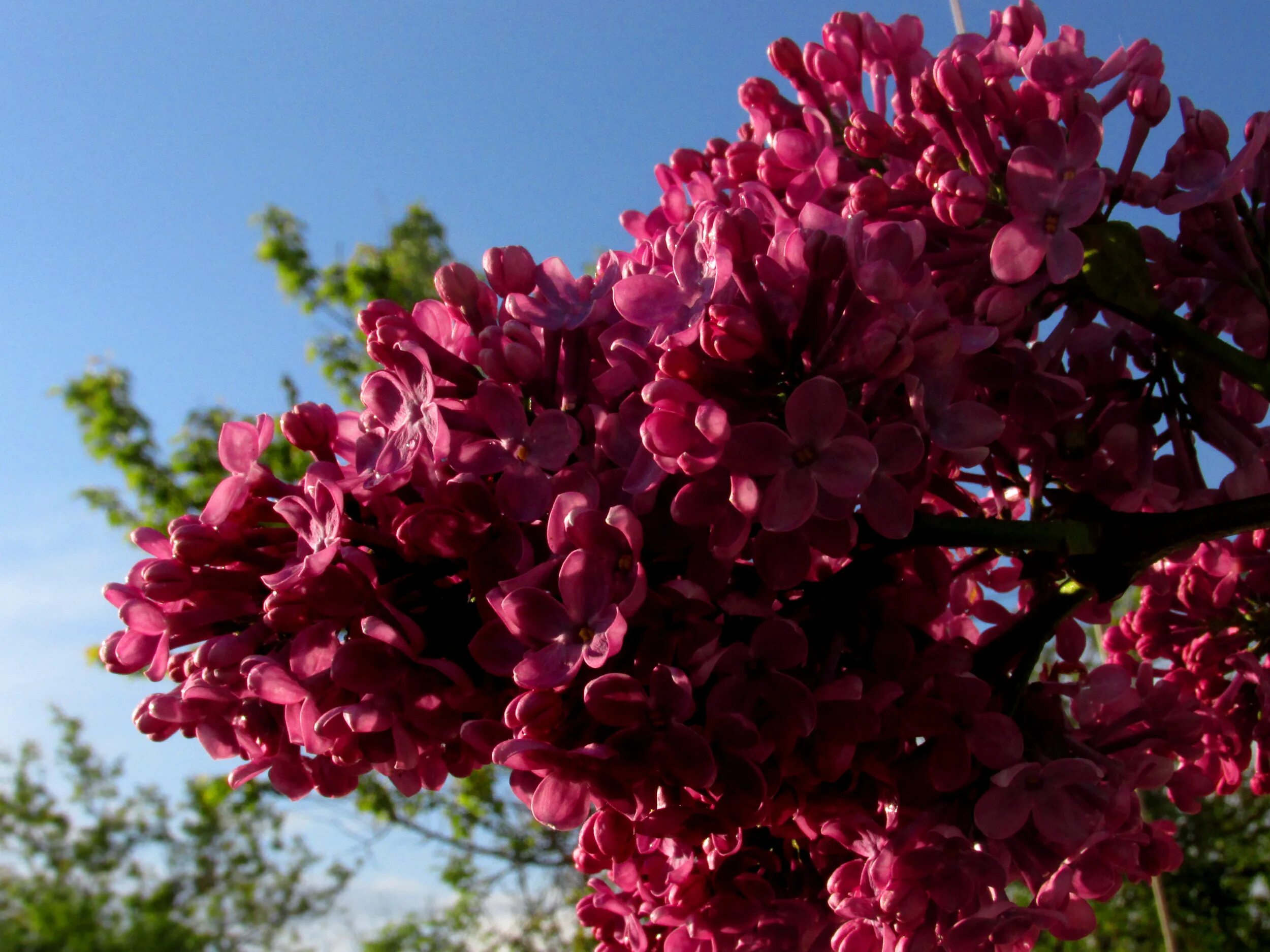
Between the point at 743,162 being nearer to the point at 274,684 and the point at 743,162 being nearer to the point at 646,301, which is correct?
the point at 646,301

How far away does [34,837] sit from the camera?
12.8 metres

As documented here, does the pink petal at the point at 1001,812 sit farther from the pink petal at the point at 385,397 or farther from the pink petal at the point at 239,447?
the pink petal at the point at 239,447

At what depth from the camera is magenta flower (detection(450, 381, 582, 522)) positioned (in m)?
0.76

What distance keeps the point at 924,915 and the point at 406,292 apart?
541 centimetres

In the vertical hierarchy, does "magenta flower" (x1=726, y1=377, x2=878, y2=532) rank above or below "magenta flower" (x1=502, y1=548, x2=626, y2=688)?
above

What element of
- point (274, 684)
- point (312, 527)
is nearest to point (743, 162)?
point (312, 527)

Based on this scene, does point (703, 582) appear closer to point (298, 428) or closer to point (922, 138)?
point (298, 428)

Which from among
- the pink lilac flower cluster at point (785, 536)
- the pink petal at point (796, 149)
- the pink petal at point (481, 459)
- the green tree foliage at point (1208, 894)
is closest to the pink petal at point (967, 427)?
the pink lilac flower cluster at point (785, 536)

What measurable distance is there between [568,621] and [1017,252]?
0.52 meters

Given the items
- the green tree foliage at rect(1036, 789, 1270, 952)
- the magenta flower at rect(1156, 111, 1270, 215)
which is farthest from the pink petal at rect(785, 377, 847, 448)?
the green tree foliage at rect(1036, 789, 1270, 952)

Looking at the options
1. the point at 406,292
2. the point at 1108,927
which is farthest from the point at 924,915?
the point at 406,292

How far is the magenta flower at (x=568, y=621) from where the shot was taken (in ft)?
2.27

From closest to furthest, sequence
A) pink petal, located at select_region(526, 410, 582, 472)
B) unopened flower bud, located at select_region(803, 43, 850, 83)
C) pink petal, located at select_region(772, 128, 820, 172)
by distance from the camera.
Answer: pink petal, located at select_region(526, 410, 582, 472) → pink petal, located at select_region(772, 128, 820, 172) → unopened flower bud, located at select_region(803, 43, 850, 83)

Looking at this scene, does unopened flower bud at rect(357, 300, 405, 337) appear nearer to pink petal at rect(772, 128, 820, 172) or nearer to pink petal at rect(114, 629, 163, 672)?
pink petal at rect(114, 629, 163, 672)
